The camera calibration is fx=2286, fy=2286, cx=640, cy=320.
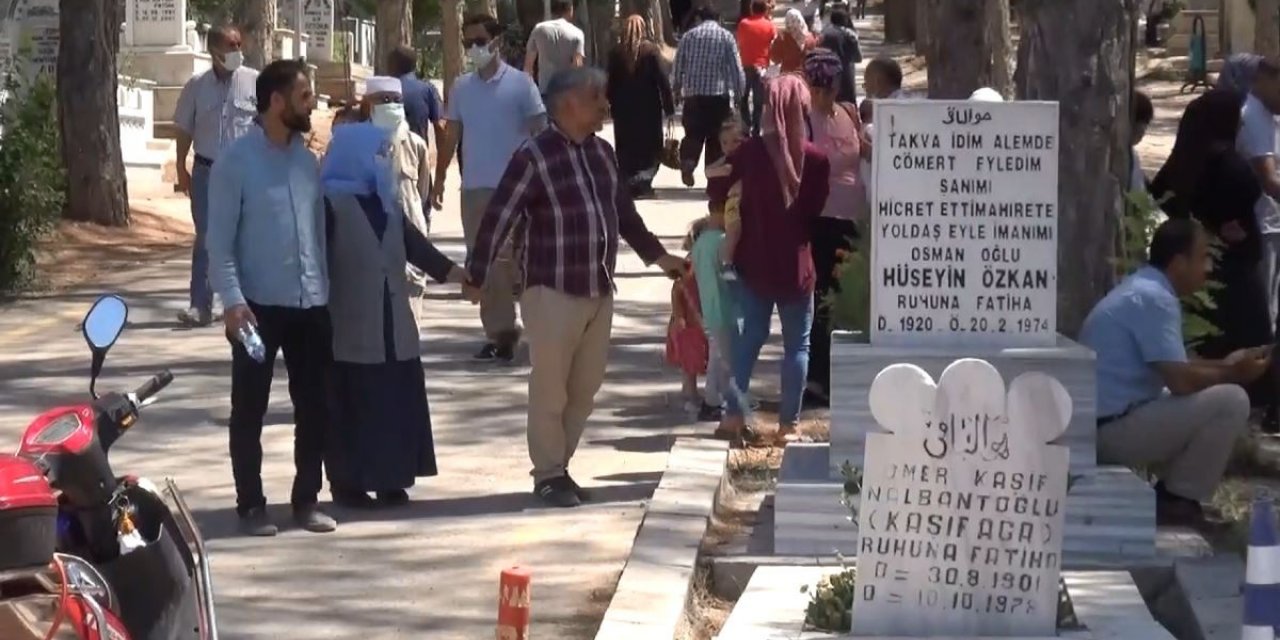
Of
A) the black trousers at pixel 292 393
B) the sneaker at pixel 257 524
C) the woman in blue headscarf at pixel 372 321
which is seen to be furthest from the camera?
the woman in blue headscarf at pixel 372 321

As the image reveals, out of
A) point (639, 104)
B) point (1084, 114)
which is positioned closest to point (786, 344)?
point (1084, 114)

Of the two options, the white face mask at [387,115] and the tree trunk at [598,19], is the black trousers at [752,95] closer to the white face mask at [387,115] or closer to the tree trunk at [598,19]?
the white face mask at [387,115]

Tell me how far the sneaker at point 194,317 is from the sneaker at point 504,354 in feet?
7.34

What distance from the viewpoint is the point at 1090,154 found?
31.9 feet

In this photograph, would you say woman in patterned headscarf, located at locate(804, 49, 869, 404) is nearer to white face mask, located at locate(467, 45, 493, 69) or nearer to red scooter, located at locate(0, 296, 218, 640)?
white face mask, located at locate(467, 45, 493, 69)

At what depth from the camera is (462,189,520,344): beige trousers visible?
12.4m

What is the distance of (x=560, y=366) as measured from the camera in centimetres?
901

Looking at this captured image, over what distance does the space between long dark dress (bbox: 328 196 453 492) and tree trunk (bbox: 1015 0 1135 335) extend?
2.70 m

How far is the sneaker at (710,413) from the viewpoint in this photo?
1095 centimetres

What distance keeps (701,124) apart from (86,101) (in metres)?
5.24

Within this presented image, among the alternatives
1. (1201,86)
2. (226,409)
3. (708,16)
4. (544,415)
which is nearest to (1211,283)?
(544,415)

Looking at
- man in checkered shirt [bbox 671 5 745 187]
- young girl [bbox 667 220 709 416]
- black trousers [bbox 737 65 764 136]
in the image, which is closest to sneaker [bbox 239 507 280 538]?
young girl [bbox 667 220 709 416]

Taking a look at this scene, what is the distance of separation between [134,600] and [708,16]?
49.4 feet

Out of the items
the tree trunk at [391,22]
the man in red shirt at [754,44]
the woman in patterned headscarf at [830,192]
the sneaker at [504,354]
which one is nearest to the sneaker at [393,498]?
the woman in patterned headscarf at [830,192]
